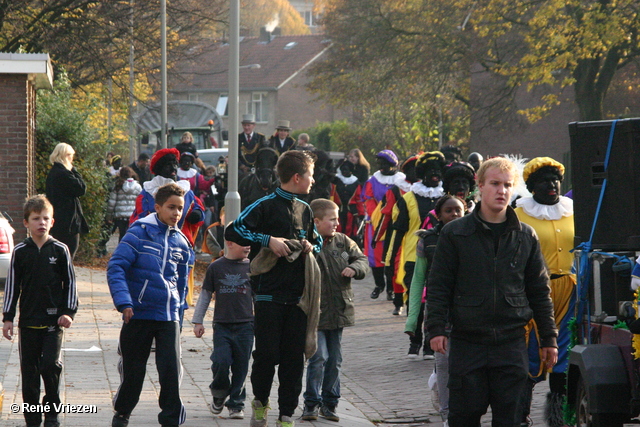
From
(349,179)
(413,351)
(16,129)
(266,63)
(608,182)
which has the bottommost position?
(413,351)

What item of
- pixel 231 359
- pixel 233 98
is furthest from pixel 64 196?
pixel 231 359

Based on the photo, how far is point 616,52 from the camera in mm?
27562

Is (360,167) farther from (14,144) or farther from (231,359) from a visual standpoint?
(231,359)

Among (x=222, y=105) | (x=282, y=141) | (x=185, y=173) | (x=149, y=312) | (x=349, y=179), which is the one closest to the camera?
(x=149, y=312)

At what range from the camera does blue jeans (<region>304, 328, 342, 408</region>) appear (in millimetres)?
7164

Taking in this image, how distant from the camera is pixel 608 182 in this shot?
6.52m

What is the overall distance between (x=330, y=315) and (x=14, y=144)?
924cm

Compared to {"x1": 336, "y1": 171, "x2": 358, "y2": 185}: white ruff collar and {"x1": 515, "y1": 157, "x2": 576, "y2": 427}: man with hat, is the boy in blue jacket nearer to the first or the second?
{"x1": 515, "y1": 157, "x2": 576, "y2": 427}: man with hat

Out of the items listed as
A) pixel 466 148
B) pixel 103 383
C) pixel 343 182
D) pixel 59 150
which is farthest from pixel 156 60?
pixel 103 383

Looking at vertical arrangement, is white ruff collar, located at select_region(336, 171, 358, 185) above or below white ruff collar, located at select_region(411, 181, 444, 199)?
below

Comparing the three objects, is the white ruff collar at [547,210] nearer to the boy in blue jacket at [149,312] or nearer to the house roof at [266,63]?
the boy in blue jacket at [149,312]

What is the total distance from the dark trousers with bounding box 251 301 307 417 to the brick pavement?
709 millimetres

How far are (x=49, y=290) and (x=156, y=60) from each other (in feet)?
100

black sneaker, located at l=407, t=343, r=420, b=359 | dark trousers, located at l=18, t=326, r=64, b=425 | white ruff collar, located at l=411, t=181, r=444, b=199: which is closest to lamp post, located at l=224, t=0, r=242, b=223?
white ruff collar, located at l=411, t=181, r=444, b=199
